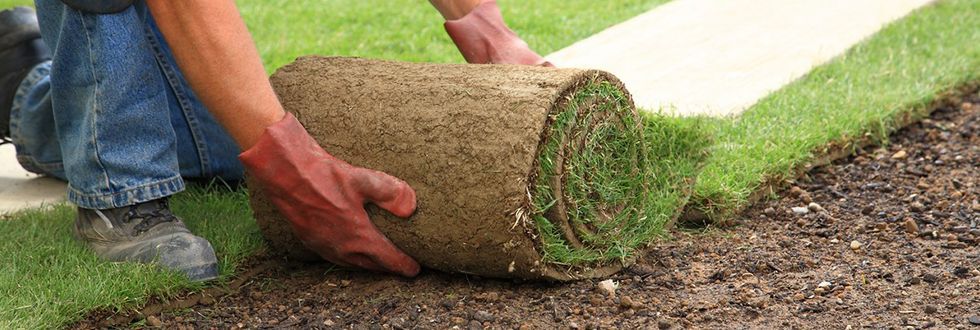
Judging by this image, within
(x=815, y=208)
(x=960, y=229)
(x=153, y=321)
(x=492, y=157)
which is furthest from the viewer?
(x=815, y=208)

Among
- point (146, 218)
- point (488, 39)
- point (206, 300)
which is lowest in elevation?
point (206, 300)

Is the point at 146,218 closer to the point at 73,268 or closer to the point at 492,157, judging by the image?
the point at 73,268

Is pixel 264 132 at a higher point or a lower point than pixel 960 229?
higher

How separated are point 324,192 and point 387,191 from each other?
139 millimetres

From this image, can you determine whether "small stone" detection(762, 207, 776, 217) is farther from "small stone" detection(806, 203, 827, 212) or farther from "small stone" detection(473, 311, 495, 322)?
"small stone" detection(473, 311, 495, 322)

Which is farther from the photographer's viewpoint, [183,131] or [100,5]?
[183,131]

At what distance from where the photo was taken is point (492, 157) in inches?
95.7

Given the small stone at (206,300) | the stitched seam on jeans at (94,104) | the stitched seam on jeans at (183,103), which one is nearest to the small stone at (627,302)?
the small stone at (206,300)

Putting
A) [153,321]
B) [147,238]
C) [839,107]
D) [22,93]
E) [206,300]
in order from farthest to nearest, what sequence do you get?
1. [839,107]
2. [22,93]
3. [147,238]
4. [206,300]
5. [153,321]

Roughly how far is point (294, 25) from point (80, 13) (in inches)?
116

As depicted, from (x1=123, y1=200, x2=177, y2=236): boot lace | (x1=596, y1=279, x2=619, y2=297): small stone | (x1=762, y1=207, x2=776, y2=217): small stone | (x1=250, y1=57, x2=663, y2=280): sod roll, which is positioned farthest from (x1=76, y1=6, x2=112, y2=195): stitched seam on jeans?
(x1=762, y1=207, x2=776, y2=217): small stone

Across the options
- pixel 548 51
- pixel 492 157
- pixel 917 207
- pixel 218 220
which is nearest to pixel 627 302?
pixel 492 157

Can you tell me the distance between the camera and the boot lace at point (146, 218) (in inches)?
111

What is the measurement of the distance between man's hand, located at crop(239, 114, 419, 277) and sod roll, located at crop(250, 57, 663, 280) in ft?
0.13
